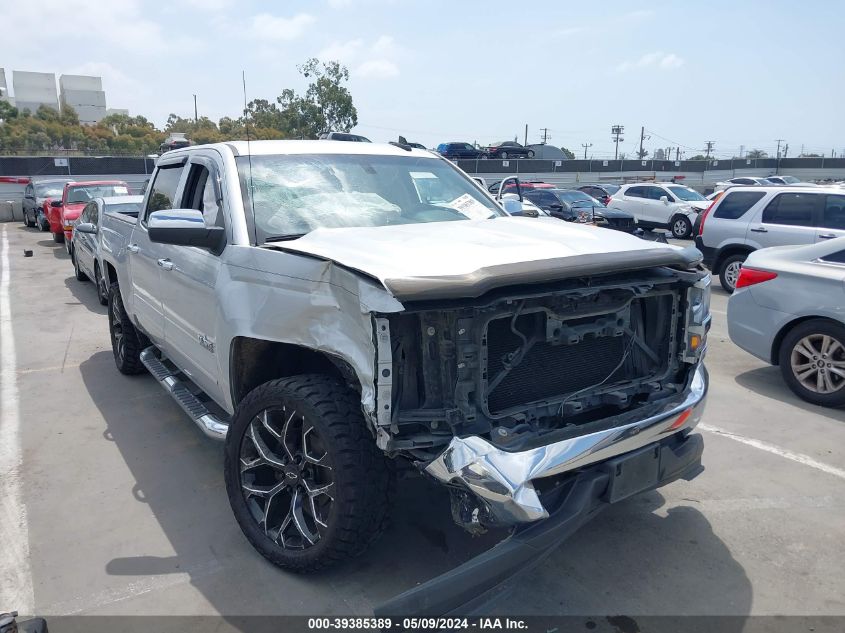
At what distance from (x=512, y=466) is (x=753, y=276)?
4.62 m

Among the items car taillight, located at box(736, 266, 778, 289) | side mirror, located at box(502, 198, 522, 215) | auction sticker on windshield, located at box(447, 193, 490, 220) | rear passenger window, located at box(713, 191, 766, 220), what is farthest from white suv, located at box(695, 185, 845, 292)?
auction sticker on windshield, located at box(447, 193, 490, 220)

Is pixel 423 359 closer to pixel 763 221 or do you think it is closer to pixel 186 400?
pixel 186 400

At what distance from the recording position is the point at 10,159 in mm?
26891

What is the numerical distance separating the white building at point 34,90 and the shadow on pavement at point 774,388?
12739 cm

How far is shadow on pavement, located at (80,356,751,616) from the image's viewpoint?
10.1 ft

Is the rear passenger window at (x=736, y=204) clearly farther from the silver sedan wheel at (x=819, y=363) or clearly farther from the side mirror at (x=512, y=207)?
the side mirror at (x=512, y=207)

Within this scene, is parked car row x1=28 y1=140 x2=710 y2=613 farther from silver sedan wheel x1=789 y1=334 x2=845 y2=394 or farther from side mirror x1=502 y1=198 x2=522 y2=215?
silver sedan wheel x1=789 y1=334 x2=845 y2=394

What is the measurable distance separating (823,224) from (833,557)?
7.91m

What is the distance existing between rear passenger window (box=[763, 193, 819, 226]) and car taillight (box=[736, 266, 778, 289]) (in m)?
4.80

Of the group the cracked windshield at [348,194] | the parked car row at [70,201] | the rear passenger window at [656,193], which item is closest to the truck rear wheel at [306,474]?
the cracked windshield at [348,194]

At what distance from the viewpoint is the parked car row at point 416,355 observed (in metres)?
2.62

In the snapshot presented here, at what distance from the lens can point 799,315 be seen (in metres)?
5.71

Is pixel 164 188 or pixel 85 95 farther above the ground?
pixel 85 95

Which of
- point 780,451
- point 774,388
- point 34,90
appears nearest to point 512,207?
point 780,451
